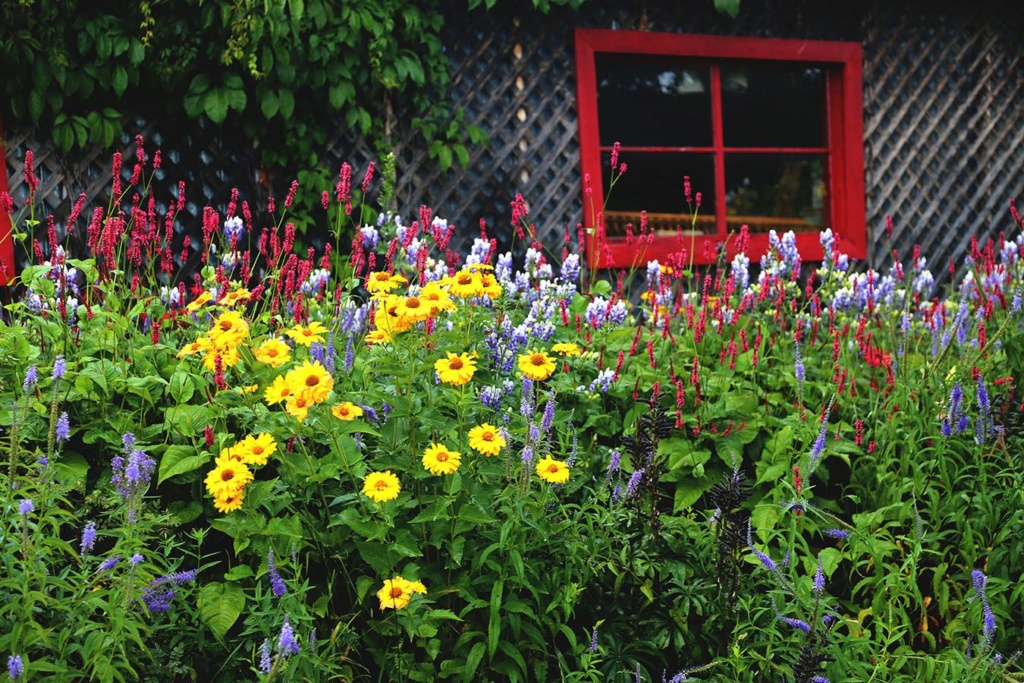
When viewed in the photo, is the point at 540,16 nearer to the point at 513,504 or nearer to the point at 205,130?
the point at 205,130

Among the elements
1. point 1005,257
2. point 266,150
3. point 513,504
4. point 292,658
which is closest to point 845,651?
point 513,504

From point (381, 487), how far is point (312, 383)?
227 millimetres

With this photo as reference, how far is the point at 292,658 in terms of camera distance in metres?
1.73

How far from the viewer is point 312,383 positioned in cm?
188

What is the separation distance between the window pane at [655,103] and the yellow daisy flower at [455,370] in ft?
13.7

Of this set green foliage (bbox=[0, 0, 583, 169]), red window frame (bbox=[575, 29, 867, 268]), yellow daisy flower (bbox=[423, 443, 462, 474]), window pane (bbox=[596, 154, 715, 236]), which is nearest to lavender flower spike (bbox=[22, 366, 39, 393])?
yellow daisy flower (bbox=[423, 443, 462, 474])

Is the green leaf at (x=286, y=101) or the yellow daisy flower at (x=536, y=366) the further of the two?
A: the green leaf at (x=286, y=101)

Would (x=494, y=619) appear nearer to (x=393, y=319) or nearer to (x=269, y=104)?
(x=393, y=319)

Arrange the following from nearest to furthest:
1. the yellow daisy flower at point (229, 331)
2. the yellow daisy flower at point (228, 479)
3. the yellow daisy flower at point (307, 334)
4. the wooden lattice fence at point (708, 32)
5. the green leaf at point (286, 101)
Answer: the yellow daisy flower at point (228, 479) < the yellow daisy flower at point (229, 331) < the yellow daisy flower at point (307, 334) < the green leaf at point (286, 101) < the wooden lattice fence at point (708, 32)

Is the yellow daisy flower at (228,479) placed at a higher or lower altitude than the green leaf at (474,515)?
higher

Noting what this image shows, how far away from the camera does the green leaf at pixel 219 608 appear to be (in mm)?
1913

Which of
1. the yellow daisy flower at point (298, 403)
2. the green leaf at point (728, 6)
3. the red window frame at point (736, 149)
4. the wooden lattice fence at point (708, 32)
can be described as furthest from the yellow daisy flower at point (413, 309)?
the green leaf at point (728, 6)

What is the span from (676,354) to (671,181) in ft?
10.5

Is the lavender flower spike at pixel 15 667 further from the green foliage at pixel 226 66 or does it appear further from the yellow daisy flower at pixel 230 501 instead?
the green foliage at pixel 226 66
